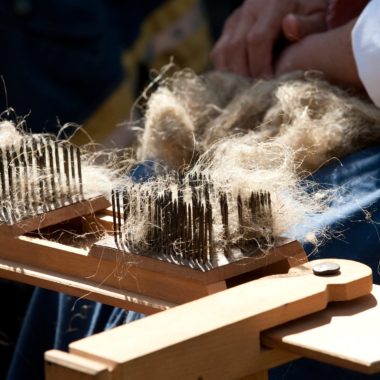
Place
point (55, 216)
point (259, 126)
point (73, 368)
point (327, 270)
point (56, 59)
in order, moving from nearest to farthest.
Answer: point (73, 368), point (327, 270), point (55, 216), point (259, 126), point (56, 59)

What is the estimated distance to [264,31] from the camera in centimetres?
150

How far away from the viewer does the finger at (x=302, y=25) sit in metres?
1.47

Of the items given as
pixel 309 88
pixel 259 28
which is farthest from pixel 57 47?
pixel 309 88

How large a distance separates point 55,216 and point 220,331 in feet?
1.07

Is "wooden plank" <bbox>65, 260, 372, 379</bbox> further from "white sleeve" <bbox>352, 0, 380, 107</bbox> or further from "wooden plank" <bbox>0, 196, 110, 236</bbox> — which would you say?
"white sleeve" <bbox>352, 0, 380, 107</bbox>

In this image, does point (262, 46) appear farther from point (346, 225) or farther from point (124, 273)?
point (124, 273)

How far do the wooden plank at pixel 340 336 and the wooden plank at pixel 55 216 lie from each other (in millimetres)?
320

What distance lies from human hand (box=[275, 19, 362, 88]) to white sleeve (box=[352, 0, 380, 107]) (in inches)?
1.3

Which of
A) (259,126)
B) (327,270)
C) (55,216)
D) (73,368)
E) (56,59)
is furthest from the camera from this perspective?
(56,59)

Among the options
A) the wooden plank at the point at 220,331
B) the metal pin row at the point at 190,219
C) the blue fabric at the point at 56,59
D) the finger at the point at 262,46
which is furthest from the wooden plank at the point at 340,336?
the blue fabric at the point at 56,59

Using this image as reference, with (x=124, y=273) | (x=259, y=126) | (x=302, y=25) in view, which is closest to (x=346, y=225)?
(x=259, y=126)

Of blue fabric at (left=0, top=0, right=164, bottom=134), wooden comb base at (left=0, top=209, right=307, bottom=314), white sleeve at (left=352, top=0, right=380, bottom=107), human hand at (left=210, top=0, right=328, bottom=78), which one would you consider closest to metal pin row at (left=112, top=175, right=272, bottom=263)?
wooden comb base at (left=0, top=209, right=307, bottom=314)

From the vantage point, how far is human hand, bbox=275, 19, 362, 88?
1.31 metres

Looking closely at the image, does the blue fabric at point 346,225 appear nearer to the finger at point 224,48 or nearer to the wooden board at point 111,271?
the wooden board at point 111,271
